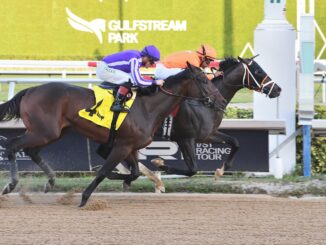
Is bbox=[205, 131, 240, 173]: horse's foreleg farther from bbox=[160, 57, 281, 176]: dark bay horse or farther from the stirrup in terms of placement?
the stirrup

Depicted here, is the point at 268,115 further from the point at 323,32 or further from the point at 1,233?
the point at 323,32

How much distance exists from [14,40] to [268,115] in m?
12.5

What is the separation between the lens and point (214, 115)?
31.2ft

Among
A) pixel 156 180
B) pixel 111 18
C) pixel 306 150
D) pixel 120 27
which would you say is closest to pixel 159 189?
pixel 156 180

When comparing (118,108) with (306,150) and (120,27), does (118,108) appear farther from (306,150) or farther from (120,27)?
(120,27)

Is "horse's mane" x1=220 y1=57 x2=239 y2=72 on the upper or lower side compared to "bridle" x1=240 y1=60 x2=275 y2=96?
upper

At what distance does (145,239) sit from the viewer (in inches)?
267

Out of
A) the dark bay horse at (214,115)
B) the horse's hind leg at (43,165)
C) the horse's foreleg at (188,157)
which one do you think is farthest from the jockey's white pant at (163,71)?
the horse's hind leg at (43,165)

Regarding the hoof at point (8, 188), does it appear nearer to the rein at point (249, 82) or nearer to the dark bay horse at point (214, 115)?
the dark bay horse at point (214, 115)

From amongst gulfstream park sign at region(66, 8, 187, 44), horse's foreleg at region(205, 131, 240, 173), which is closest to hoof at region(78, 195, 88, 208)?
horse's foreleg at region(205, 131, 240, 173)

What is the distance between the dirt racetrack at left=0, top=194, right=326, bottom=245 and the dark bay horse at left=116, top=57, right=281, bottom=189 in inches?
19.0

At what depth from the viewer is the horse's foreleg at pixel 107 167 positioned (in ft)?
27.7

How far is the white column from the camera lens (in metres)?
10.9

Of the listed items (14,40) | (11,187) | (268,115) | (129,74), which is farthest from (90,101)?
(14,40)
